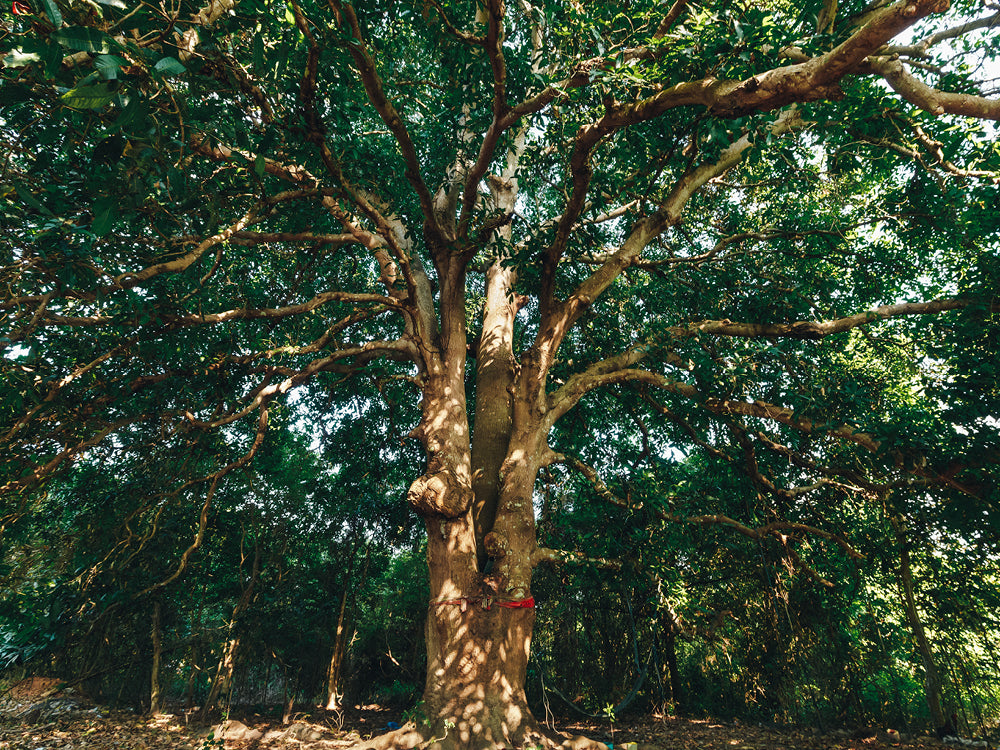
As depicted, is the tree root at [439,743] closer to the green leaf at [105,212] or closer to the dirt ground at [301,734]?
the dirt ground at [301,734]

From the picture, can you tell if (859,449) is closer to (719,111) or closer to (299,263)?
(719,111)

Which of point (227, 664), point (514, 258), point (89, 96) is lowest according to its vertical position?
point (227, 664)

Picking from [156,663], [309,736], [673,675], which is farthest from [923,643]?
[156,663]

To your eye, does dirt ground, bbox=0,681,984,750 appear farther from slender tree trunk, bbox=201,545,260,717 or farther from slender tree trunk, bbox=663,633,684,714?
slender tree trunk, bbox=663,633,684,714

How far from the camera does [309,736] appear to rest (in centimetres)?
480

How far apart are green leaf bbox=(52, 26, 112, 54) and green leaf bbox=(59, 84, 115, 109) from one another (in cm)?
8

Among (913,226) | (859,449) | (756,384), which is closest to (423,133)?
(756,384)

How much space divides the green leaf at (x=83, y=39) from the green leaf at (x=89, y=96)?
8 centimetres

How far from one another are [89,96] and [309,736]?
5.79 metres

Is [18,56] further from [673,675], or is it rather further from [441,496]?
[673,675]

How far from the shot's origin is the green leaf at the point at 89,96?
1.14m

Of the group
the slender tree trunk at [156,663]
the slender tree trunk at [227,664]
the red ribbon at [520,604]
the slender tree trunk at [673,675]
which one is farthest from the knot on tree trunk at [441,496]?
the slender tree trunk at [156,663]

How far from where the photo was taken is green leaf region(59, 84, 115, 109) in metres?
1.14

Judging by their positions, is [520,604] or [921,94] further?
[520,604]
